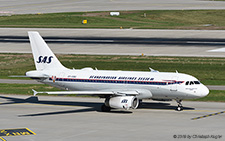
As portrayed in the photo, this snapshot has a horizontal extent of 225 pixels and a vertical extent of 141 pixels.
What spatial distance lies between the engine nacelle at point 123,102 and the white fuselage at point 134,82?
78.8 inches

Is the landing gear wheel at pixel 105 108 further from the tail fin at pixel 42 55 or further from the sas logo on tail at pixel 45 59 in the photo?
the sas logo on tail at pixel 45 59

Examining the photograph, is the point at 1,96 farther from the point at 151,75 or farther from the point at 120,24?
the point at 120,24

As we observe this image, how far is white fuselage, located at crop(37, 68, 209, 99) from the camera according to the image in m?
52.7

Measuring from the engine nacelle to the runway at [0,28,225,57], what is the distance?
150 ft

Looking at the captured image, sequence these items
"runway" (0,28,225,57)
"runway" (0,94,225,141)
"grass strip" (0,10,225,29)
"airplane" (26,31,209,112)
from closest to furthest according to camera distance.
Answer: "runway" (0,94,225,141), "airplane" (26,31,209,112), "runway" (0,28,225,57), "grass strip" (0,10,225,29)

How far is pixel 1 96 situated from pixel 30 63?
27.2m

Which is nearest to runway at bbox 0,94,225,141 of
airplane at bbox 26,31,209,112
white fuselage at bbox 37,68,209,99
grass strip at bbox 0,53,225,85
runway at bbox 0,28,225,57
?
airplane at bbox 26,31,209,112

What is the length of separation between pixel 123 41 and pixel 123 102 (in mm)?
64788

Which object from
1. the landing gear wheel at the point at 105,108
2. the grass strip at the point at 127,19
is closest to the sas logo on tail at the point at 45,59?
the landing gear wheel at the point at 105,108

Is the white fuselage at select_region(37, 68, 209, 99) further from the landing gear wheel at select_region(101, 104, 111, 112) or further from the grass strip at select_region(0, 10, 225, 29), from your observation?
the grass strip at select_region(0, 10, 225, 29)

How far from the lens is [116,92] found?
176ft

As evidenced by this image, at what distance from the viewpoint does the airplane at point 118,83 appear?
5256 centimetres

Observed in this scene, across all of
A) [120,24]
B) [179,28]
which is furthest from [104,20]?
[179,28]

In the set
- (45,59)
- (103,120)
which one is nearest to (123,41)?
(45,59)
